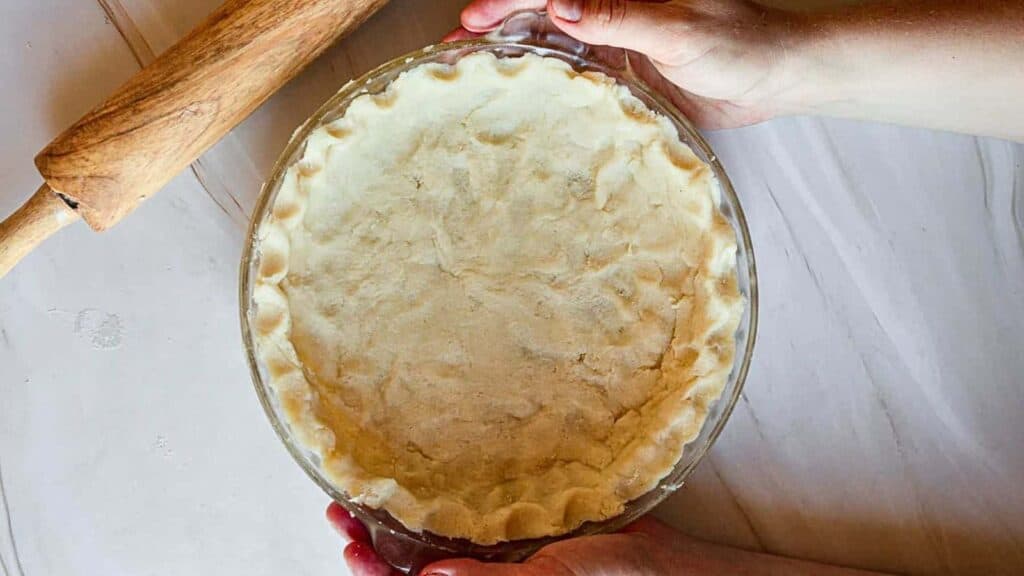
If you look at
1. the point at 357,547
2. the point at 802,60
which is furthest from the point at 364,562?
the point at 802,60

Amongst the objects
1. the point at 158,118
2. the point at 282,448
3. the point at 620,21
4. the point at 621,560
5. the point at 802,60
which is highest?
the point at 158,118

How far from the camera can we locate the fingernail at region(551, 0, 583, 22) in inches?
35.4

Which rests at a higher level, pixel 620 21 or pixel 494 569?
pixel 620 21

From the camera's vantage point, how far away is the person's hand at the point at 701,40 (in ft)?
2.98

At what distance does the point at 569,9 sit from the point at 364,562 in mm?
635

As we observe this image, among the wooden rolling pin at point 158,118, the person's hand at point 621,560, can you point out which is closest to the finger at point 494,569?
the person's hand at point 621,560

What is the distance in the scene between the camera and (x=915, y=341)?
1.10 m

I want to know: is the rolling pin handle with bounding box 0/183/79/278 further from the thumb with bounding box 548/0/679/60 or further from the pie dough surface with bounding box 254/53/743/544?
the thumb with bounding box 548/0/679/60

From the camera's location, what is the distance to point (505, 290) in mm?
1002

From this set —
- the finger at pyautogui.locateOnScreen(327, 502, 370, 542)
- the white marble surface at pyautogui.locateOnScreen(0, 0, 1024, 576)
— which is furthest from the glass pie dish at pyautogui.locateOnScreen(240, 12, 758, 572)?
the white marble surface at pyautogui.locateOnScreen(0, 0, 1024, 576)

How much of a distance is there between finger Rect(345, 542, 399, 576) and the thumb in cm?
61

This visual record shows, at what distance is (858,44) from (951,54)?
98 millimetres

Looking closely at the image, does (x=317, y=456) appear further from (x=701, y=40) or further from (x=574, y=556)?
(x=701, y=40)

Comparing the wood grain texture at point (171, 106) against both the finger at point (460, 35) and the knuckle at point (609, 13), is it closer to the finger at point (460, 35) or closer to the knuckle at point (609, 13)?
the finger at point (460, 35)
